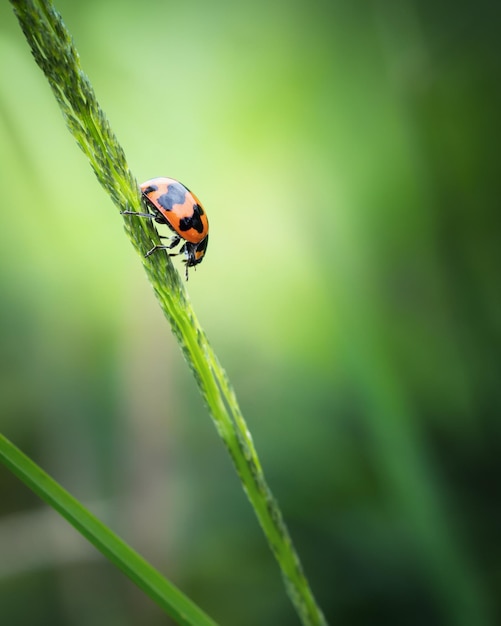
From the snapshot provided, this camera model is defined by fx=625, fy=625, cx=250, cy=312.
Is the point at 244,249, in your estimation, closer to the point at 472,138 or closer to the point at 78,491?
the point at 472,138

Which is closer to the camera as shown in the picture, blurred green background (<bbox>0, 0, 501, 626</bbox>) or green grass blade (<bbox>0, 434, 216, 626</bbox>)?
green grass blade (<bbox>0, 434, 216, 626</bbox>)

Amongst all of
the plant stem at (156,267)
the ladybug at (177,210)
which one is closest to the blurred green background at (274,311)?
the ladybug at (177,210)

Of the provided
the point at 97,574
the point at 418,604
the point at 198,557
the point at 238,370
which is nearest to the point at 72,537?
the point at 97,574

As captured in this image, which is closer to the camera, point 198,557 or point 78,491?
point 198,557

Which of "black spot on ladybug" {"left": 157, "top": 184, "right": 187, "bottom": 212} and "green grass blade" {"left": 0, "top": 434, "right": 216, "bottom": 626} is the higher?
"black spot on ladybug" {"left": 157, "top": 184, "right": 187, "bottom": 212}

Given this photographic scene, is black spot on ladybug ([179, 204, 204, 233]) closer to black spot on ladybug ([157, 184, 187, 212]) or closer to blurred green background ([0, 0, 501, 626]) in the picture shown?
black spot on ladybug ([157, 184, 187, 212])

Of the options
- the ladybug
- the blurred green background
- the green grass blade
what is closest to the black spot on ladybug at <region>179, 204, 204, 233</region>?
the ladybug
